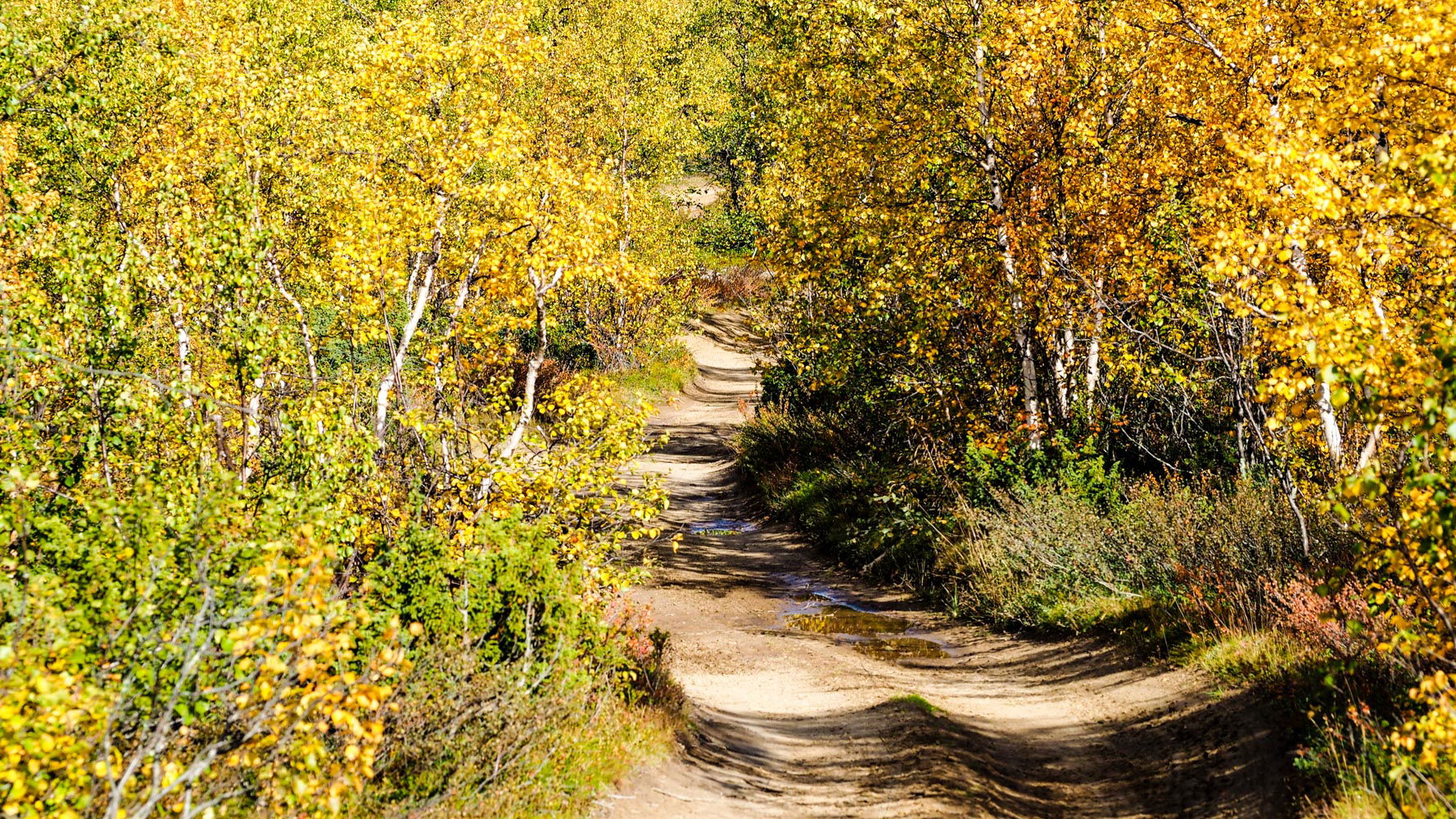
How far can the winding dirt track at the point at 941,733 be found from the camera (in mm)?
8406

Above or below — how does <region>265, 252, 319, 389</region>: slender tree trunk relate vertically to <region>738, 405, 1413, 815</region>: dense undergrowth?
above

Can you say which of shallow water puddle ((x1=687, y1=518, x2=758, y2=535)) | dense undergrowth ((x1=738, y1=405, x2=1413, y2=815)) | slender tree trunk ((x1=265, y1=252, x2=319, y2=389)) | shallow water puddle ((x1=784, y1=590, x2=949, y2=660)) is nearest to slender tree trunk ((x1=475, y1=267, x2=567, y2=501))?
slender tree trunk ((x1=265, y1=252, x2=319, y2=389))

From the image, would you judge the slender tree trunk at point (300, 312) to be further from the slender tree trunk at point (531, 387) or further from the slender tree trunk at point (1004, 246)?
the slender tree trunk at point (1004, 246)

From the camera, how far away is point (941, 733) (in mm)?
10008

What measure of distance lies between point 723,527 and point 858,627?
8.69 metres

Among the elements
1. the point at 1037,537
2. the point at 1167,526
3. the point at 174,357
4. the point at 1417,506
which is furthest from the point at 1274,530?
the point at 174,357

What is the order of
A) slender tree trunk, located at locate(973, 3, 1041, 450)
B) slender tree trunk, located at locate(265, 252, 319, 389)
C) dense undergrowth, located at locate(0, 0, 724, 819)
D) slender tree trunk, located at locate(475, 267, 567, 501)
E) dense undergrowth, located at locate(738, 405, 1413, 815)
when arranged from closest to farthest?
dense undergrowth, located at locate(0, 0, 724, 819), dense undergrowth, located at locate(738, 405, 1413, 815), slender tree trunk, located at locate(475, 267, 567, 501), slender tree trunk, located at locate(265, 252, 319, 389), slender tree trunk, located at locate(973, 3, 1041, 450)

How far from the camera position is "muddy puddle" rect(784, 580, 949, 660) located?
14375mm

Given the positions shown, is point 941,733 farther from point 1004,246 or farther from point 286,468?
point 1004,246

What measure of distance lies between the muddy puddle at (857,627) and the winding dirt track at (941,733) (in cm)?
24

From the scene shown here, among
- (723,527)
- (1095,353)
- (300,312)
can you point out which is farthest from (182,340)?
(723,527)

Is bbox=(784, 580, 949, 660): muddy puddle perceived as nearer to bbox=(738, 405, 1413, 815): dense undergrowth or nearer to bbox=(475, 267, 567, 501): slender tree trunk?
bbox=(738, 405, 1413, 815): dense undergrowth

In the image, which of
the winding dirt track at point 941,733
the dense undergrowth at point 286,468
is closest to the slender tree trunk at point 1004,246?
the winding dirt track at point 941,733

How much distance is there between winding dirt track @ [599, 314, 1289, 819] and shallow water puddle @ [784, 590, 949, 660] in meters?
0.25
